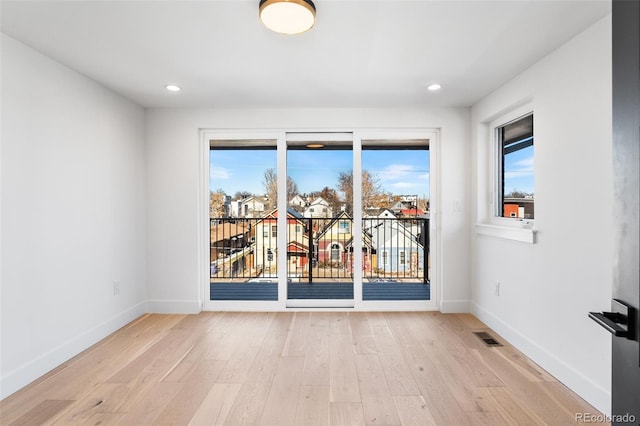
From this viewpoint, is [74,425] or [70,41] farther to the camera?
[70,41]

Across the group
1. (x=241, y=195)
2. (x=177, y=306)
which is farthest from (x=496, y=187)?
(x=177, y=306)

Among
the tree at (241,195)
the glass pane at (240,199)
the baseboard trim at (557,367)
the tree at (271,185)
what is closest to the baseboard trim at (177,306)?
the glass pane at (240,199)

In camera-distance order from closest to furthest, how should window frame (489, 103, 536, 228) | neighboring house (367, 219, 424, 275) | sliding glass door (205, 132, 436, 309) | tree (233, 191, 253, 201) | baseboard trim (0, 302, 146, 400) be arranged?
1. baseboard trim (0, 302, 146, 400)
2. window frame (489, 103, 536, 228)
3. sliding glass door (205, 132, 436, 309)
4. tree (233, 191, 253, 201)
5. neighboring house (367, 219, 424, 275)

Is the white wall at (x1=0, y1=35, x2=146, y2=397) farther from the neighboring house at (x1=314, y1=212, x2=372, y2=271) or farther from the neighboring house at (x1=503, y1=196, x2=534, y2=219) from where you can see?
the neighboring house at (x1=503, y1=196, x2=534, y2=219)

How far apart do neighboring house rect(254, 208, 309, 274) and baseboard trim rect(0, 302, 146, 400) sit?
1554 millimetres

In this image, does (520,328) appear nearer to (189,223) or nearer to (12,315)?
(189,223)

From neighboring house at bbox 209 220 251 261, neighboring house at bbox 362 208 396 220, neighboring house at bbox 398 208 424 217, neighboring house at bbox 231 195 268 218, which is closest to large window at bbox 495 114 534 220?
neighboring house at bbox 398 208 424 217

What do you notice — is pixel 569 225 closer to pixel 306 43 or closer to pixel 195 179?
pixel 306 43

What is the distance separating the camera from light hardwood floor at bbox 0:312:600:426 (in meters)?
1.82

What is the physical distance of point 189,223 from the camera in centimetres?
358

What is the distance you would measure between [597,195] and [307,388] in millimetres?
2172

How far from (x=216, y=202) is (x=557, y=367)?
11.5 feet

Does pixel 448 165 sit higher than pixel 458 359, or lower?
higher

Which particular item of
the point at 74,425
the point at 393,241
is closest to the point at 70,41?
the point at 74,425
